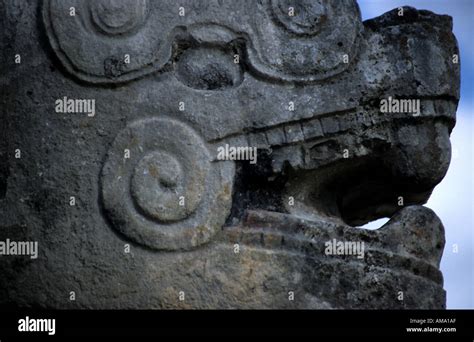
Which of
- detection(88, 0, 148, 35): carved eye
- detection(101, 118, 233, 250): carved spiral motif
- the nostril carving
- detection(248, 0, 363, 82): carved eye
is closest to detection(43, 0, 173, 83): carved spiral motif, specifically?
detection(88, 0, 148, 35): carved eye

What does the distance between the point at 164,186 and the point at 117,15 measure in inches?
30.1

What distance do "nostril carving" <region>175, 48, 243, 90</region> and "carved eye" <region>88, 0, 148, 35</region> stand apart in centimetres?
25

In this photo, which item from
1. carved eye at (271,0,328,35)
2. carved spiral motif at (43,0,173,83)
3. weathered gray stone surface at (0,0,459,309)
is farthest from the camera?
carved eye at (271,0,328,35)

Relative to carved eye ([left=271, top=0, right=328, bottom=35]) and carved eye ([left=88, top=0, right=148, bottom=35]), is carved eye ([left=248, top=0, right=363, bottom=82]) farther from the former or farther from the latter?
carved eye ([left=88, top=0, right=148, bottom=35])

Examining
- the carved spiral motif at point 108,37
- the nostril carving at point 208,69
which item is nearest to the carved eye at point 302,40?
the nostril carving at point 208,69

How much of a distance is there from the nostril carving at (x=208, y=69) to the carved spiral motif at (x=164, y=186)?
0.25m

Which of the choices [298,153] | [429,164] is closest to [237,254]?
[298,153]

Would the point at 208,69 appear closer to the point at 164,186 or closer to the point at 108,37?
the point at 108,37

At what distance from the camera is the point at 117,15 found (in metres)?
6.42

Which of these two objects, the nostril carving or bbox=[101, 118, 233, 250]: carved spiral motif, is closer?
bbox=[101, 118, 233, 250]: carved spiral motif

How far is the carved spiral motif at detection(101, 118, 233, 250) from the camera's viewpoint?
6168 mm

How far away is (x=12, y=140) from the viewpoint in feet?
20.7

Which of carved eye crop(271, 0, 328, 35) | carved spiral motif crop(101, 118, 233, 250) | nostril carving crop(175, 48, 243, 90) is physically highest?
carved eye crop(271, 0, 328, 35)

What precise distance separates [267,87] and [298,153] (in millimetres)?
301
